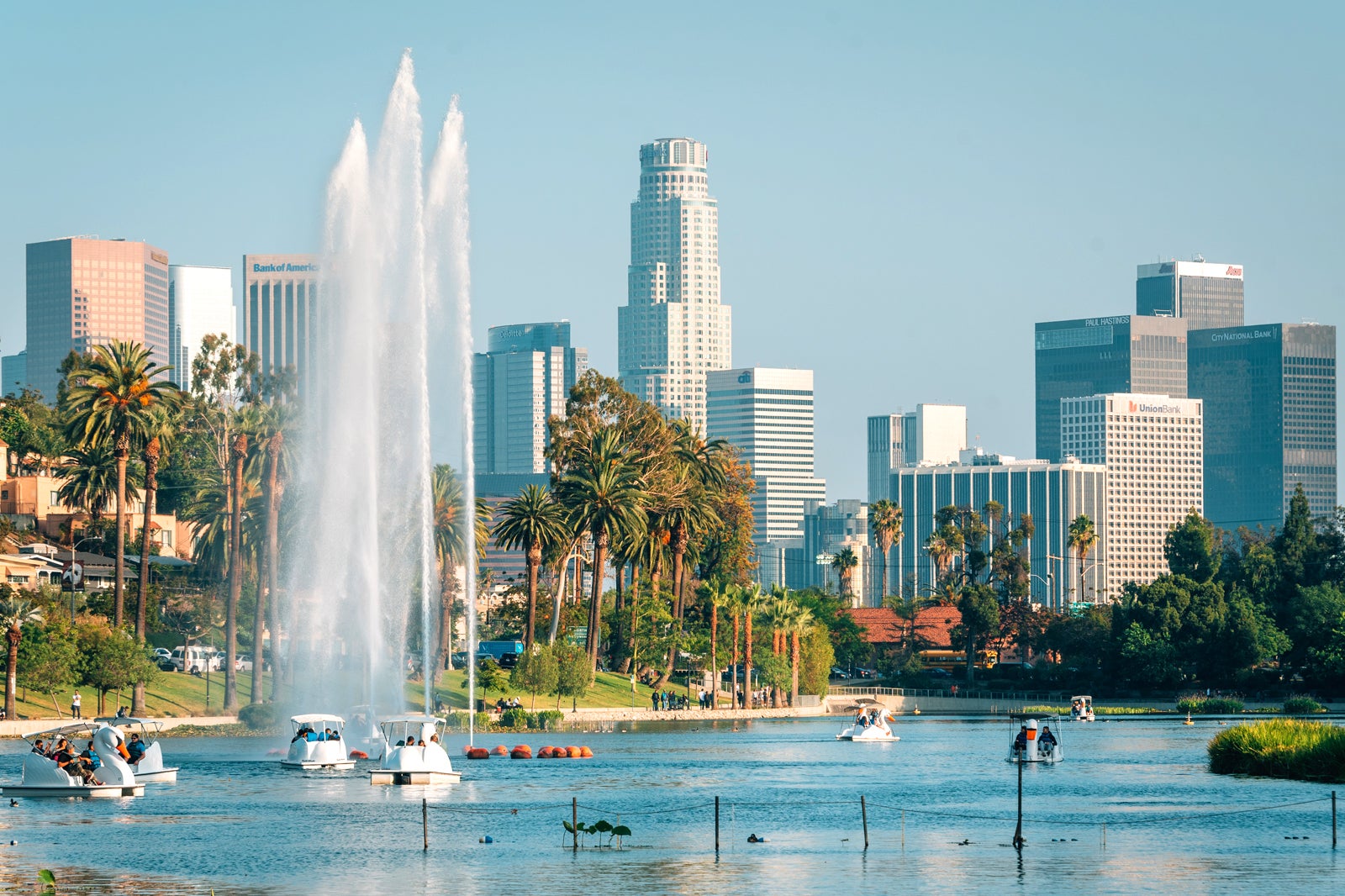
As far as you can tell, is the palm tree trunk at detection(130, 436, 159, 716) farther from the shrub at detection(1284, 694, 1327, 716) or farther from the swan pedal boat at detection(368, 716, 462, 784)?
the shrub at detection(1284, 694, 1327, 716)

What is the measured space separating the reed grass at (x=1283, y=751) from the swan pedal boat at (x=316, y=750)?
122ft

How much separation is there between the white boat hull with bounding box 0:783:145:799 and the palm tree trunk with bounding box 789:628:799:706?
10188 centimetres

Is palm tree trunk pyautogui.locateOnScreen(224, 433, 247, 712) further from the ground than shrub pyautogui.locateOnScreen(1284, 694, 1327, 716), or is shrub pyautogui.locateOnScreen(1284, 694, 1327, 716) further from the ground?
palm tree trunk pyautogui.locateOnScreen(224, 433, 247, 712)

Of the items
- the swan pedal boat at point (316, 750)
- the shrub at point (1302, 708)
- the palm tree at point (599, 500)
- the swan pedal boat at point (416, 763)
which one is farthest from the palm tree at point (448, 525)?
the swan pedal boat at point (416, 763)

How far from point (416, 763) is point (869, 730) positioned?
49.0m

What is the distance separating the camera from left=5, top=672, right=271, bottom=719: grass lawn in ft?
358

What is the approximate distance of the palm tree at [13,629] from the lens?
101 metres

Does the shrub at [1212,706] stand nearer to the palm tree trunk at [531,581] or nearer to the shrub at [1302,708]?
the shrub at [1302,708]

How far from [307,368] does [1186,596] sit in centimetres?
11718

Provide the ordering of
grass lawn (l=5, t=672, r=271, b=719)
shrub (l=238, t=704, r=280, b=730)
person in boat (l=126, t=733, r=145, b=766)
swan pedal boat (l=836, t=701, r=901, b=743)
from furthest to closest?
1. swan pedal boat (l=836, t=701, r=901, b=743)
2. grass lawn (l=5, t=672, r=271, b=719)
3. shrub (l=238, t=704, r=280, b=730)
4. person in boat (l=126, t=733, r=145, b=766)

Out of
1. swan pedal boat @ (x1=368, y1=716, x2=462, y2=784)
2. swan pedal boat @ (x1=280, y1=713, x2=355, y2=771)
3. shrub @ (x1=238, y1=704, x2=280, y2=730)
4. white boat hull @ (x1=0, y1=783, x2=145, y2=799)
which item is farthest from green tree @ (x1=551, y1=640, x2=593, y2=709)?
white boat hull @ (x1=0, y1=783, x2=145, y2=799)

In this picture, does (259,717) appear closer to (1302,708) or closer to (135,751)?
(135,751)

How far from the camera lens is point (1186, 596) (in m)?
183

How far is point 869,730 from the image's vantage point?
4555 inches
